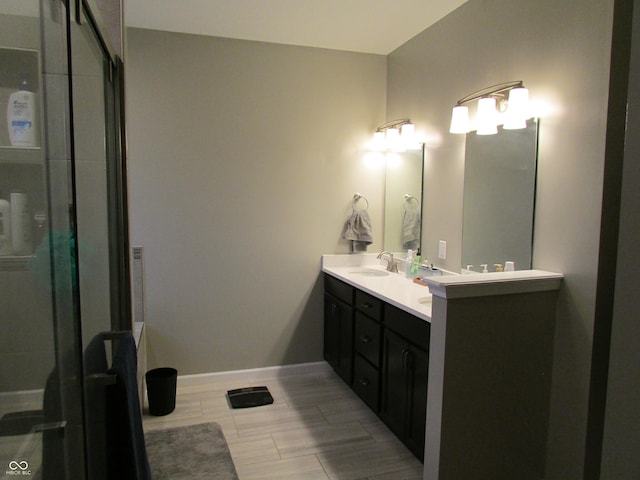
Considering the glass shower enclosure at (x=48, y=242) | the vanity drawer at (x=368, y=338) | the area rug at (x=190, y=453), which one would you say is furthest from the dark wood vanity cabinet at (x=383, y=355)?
the glass shower enclosure at (x=48, y=242)

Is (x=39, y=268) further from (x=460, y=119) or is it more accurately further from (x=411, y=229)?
(x=411, y=229)

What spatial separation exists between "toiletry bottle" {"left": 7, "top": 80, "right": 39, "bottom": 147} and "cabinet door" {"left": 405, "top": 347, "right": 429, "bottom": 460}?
188 centimetres

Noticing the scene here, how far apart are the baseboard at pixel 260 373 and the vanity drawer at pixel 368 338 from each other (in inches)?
31.1

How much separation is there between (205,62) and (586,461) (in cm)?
337

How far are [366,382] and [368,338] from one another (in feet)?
1.00

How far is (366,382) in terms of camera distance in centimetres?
295

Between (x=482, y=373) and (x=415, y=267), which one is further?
(x=415, y=267)

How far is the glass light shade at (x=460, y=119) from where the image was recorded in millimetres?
2586

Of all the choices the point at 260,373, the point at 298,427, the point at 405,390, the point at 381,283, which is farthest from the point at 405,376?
the point at 260,373

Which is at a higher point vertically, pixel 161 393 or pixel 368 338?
pixel 368 338

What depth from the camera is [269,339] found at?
3.64 m

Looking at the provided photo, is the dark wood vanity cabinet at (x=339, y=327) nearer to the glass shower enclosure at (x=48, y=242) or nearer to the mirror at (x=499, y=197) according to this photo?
the mirror at (x=499, y=197)

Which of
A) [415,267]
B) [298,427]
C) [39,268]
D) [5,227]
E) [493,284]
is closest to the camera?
[5,227]

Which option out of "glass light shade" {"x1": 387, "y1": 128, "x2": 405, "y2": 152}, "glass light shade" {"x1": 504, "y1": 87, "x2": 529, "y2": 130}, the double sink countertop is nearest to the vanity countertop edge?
the double sink countertop
